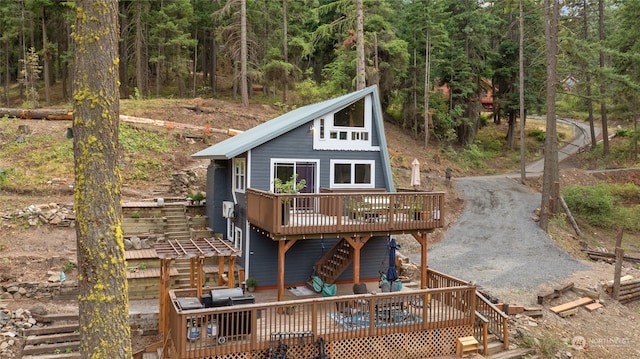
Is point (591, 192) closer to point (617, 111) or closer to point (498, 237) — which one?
point (498, 237)

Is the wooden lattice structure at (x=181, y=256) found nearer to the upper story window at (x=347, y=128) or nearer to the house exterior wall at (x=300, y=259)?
the house exterior wall at (x=300, y=259)

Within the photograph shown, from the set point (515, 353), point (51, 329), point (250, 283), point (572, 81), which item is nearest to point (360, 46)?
point (250, 283)

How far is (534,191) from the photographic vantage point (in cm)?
2992

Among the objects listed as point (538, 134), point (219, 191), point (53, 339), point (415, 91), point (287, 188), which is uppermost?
point (415, 91)

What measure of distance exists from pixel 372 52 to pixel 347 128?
62.7 feet

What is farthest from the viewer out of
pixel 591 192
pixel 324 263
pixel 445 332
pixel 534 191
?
pixel 534 191

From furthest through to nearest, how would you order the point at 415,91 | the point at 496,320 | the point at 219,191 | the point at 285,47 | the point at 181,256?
the point at 415,91 → the point at 285,47 → the point at 219,191 → the point at 496,320 → the point at 181,256

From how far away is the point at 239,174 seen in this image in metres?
16.2

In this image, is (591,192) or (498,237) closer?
(498,237)

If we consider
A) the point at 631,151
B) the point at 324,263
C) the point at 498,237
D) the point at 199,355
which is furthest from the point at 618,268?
the point at 631,151

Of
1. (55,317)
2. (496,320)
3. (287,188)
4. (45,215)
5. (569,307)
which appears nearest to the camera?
(55,317)

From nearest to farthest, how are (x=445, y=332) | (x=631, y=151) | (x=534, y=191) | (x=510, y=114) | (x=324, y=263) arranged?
1. (x=445, y=332)
2. (x=324, y=263)
3. (x=534, y=191)
4. (x=631, y=151)
5. (x=510, y=114)

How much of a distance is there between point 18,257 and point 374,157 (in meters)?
11.9

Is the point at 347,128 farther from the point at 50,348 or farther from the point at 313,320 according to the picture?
the point at 50,348
